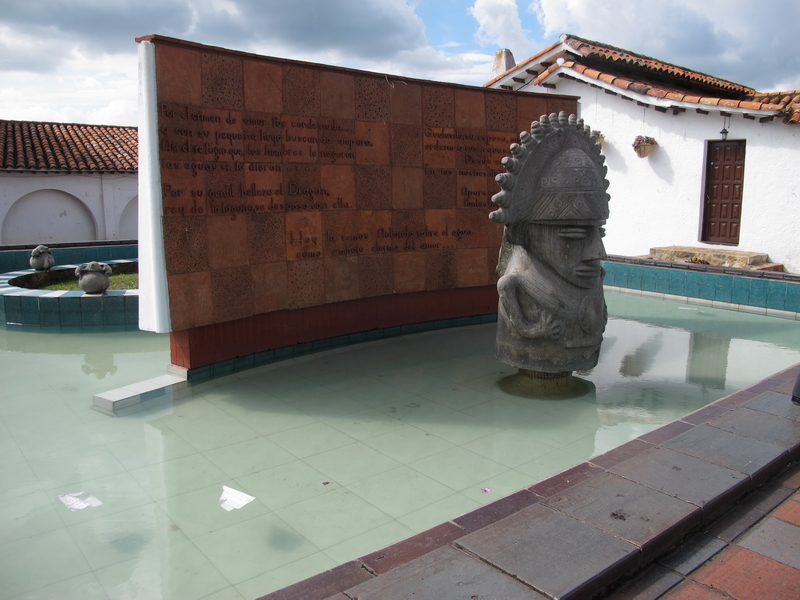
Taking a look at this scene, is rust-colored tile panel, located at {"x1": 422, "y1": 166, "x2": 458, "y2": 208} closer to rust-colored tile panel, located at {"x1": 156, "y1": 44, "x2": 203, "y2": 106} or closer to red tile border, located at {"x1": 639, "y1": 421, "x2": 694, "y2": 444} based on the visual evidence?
rust-colored tile panel, located at {"x1": 156, "y1": 44, "x2": 203, "y2": 106}

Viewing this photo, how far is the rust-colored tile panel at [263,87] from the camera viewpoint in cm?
618

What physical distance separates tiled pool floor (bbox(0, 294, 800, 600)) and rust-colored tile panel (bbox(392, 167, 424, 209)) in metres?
1.75

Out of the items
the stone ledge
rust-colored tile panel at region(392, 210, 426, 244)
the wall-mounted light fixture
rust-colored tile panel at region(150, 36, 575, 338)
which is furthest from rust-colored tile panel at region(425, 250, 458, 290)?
the wall-mounted light fixture

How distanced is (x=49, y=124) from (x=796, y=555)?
20096 millimetres

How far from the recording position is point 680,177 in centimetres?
1293

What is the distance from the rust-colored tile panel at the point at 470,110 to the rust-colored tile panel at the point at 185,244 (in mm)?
3806

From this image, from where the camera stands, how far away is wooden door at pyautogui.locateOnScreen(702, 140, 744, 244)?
12125 millimetres

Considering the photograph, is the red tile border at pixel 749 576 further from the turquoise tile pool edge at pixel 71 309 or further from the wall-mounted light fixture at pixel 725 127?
the wall-mounted light fixture at pixel 725 127

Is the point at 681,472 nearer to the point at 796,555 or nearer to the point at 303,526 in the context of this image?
the point at 796,555

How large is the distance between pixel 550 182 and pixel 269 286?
309 cm

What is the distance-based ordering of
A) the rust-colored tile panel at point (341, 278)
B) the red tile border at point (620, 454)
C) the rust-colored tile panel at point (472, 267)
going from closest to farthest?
the red tile border at point (620, 454) → the rust-colored tile panel at point (341, 278) → the rust-colored tile panel at point (472, 267)

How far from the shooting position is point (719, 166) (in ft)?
40.6

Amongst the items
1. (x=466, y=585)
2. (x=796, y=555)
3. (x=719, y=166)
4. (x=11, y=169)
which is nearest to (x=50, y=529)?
(x=466, y=585)

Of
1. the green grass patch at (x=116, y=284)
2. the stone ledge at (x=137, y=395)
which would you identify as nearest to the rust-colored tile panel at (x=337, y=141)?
the stone ledge at (x=137, y=395)
